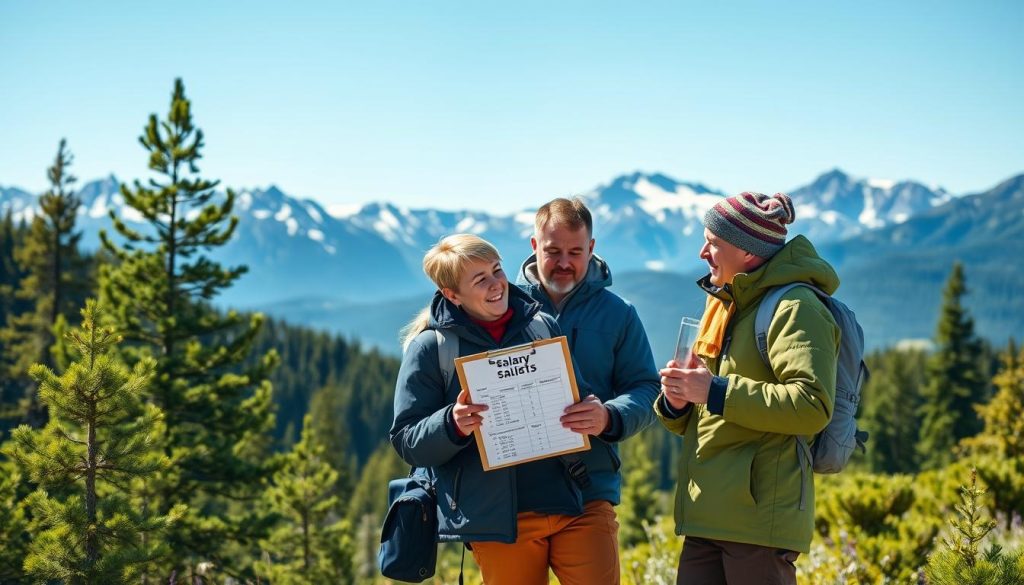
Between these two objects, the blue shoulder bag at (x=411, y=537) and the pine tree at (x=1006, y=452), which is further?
the pine tree at (x=1006, y=452)

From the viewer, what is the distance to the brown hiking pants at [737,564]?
3771 millimetres

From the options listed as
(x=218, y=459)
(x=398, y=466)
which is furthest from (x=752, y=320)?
(x=398, y=466)

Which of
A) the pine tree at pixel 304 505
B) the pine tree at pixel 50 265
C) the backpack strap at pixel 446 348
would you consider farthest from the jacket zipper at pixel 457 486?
the pine tree at pixel 50 265

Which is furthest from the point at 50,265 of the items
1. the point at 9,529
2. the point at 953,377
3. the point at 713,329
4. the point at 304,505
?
the point at 953,377

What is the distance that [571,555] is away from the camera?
425cm

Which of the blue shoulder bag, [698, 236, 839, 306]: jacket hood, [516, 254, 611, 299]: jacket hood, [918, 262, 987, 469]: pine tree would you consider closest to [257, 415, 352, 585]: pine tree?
[516, 254, 611, 299]: jacket hood

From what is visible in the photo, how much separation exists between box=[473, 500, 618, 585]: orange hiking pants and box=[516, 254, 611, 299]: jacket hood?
114cm

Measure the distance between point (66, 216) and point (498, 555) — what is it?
3998 centimetres

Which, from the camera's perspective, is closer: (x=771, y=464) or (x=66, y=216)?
(x=771, y=464)

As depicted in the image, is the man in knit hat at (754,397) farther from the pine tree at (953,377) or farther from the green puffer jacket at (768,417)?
the pine tree at (953,377)

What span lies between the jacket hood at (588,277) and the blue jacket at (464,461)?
1.41 ft

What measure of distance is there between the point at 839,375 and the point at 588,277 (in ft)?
4.69

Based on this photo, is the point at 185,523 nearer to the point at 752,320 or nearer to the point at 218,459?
the point at 218,459

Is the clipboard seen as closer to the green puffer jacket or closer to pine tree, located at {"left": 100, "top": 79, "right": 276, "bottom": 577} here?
the green puffer jacket
